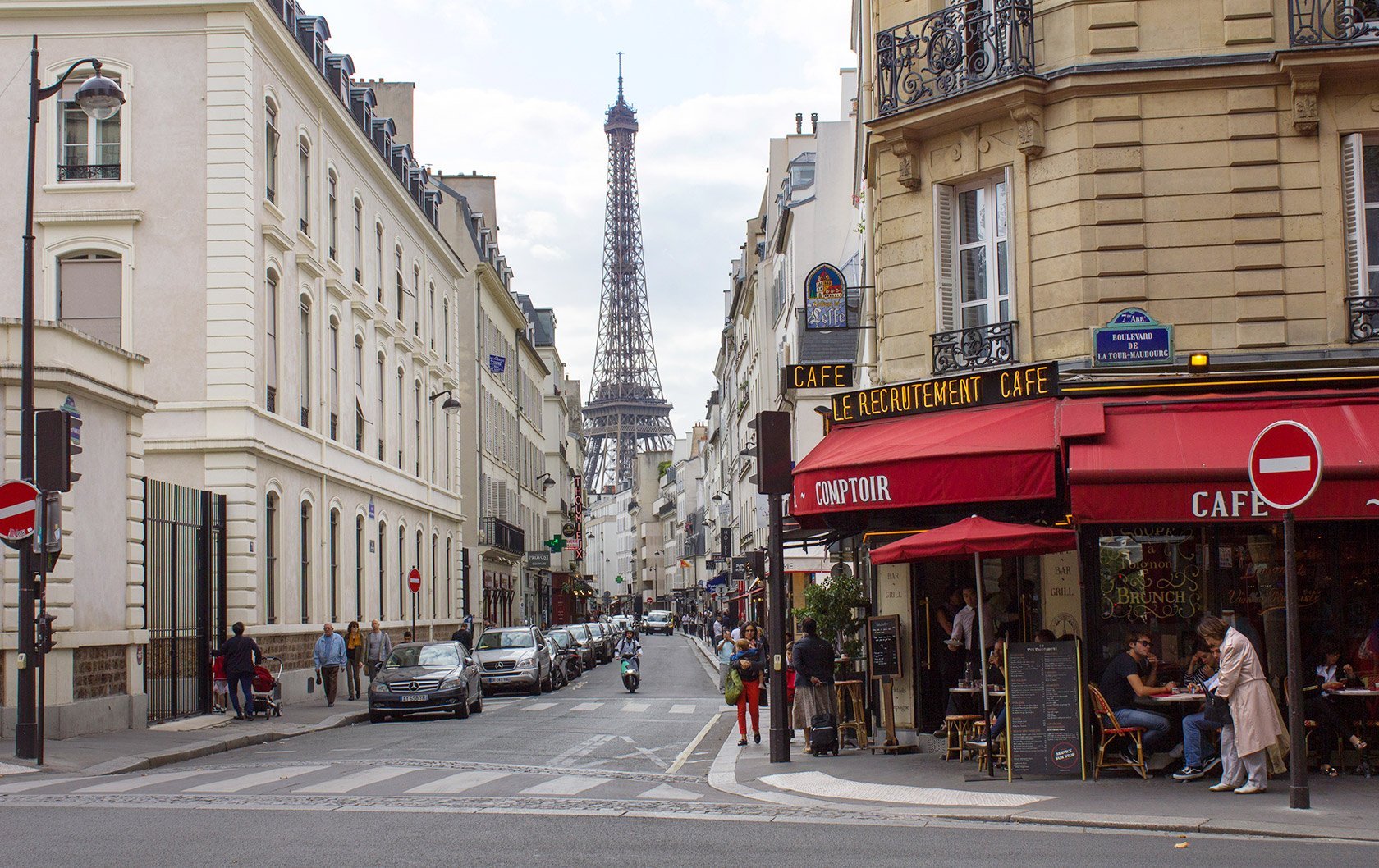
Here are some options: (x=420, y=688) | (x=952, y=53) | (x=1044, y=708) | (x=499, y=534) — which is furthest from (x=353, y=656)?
(x=499, y=534)

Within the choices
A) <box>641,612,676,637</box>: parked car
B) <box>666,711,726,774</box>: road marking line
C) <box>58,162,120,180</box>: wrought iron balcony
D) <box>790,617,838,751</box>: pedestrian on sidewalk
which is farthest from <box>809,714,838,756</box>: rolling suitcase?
<box>641,612,676,637</box>: parked car

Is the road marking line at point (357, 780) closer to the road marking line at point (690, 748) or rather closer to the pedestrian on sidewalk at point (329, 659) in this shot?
the road marking line at point (690, 748)

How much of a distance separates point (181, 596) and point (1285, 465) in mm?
18442

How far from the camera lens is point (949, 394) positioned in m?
16.6

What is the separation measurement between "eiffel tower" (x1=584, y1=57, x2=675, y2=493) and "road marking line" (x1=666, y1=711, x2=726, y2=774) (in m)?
130

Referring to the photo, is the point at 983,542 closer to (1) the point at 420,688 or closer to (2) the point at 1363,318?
(2) the point at 1363,318

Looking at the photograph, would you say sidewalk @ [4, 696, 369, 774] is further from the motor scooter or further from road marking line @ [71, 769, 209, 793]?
the motor scooter

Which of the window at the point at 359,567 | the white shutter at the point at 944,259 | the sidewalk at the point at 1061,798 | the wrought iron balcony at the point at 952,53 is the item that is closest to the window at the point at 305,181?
the window at the point at 359,567

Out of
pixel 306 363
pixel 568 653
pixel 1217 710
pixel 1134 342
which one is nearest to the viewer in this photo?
pixel 1217 710

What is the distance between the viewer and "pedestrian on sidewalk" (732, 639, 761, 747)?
784 inches

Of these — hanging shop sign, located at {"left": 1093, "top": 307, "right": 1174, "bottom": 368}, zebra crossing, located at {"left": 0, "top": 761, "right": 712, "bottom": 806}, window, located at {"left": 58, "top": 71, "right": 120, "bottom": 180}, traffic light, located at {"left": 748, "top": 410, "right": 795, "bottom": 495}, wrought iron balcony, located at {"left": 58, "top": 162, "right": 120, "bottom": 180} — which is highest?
window, located at {"left": 58, "top": 71, "right": 120, "bottom": 180}

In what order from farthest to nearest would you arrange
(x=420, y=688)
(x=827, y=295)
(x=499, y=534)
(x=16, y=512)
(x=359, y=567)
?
(x=499, y=534)
(x=359, y=567)
(x=420, y=688)
(x=827, y=295)
(x=16, y=512)

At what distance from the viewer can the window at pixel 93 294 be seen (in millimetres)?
27812

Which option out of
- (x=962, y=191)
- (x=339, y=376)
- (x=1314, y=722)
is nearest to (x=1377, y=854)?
(x=1314, y=722)
